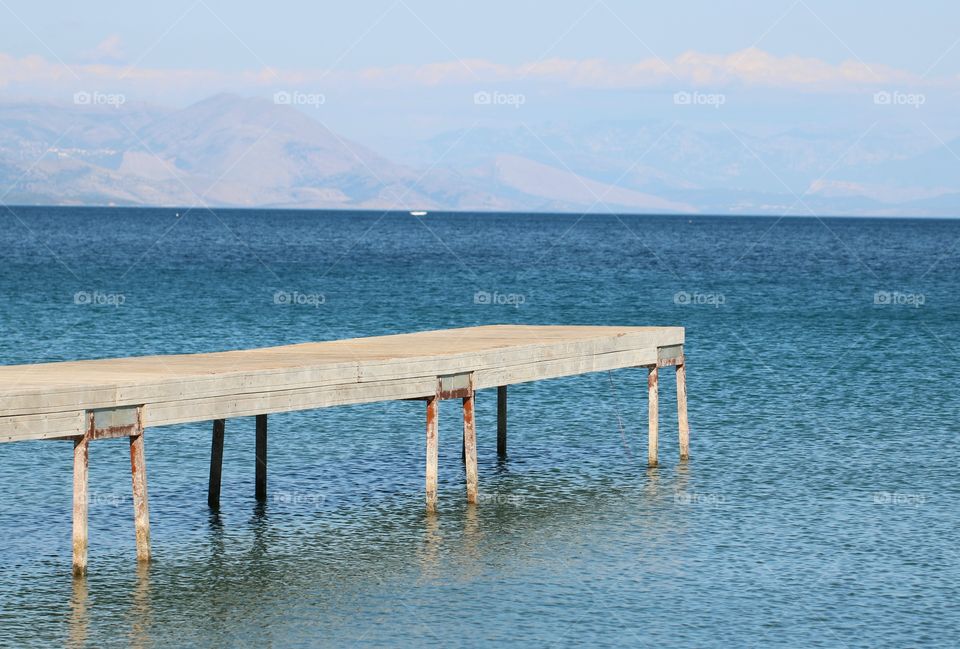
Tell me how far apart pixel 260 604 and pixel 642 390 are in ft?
79.2

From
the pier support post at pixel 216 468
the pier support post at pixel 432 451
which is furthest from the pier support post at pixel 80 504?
the pier support post at pixel 432 451

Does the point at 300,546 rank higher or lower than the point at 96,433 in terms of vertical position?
lower

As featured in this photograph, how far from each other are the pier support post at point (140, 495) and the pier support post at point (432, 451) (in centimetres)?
534

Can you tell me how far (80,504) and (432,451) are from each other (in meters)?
6.73

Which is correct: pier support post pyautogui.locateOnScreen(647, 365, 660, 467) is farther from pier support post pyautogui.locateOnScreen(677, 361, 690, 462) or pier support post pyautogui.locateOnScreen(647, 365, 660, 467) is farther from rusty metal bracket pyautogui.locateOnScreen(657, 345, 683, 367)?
pier support post pyautogui.locateOnScreen(677, 361, 690, 462)

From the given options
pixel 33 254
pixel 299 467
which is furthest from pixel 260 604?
pixel 33 254

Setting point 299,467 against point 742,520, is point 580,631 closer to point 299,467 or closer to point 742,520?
point 742,520

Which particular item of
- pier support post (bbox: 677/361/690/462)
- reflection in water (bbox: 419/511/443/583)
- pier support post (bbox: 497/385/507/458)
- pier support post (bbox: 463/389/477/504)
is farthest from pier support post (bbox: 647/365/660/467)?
reflection in water (bbox: 419/511/443/583)

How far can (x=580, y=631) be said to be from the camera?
19.2 meters

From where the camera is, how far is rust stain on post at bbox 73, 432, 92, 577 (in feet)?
66.2

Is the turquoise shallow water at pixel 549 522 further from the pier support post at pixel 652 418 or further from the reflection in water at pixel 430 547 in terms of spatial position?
the pier support post at pixel 652 418

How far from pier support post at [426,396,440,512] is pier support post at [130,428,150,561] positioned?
5344mm

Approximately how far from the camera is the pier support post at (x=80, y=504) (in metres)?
20.2

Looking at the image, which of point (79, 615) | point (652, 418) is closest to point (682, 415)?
point (652, 418)
